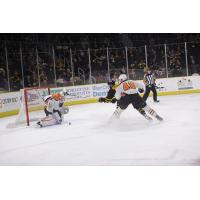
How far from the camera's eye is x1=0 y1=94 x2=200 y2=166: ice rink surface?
2830 millimetres

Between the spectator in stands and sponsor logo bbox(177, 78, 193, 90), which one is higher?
the spectator in stands

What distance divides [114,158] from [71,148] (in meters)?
0.50

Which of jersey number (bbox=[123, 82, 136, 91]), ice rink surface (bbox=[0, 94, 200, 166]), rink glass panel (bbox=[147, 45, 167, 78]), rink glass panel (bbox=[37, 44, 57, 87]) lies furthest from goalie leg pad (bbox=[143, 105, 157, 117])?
rink glass panel (bbox=[37, 44, 57, 87])

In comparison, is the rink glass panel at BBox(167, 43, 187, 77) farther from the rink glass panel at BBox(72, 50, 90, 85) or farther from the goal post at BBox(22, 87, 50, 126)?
the goal post at BBox(22, 87, 50, 126)

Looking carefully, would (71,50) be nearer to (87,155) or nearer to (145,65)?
(145,65)

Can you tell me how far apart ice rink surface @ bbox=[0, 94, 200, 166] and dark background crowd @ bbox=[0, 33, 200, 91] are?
18.1 inches

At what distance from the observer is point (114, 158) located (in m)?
2.84

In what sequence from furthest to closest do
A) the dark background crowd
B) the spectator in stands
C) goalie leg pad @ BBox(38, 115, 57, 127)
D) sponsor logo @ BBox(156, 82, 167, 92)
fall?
sponsor logo @ BBox(156, 82, 167, 92) < the spectator in stands < goalie leg pad @ BBox(38, 115, 57, 127) < the dark background crowd

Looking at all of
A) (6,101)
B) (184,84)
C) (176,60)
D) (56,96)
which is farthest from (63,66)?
(184,84)

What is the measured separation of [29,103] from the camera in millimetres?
4992

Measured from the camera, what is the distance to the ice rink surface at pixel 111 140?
2.83 m

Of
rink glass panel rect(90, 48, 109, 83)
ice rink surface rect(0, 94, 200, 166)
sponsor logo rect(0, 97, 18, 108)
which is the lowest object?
ice rink surface rect(0, 94, 200, 166)

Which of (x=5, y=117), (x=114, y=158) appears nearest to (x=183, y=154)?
(x=114, y=158)

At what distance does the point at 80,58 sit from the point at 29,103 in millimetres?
1039
